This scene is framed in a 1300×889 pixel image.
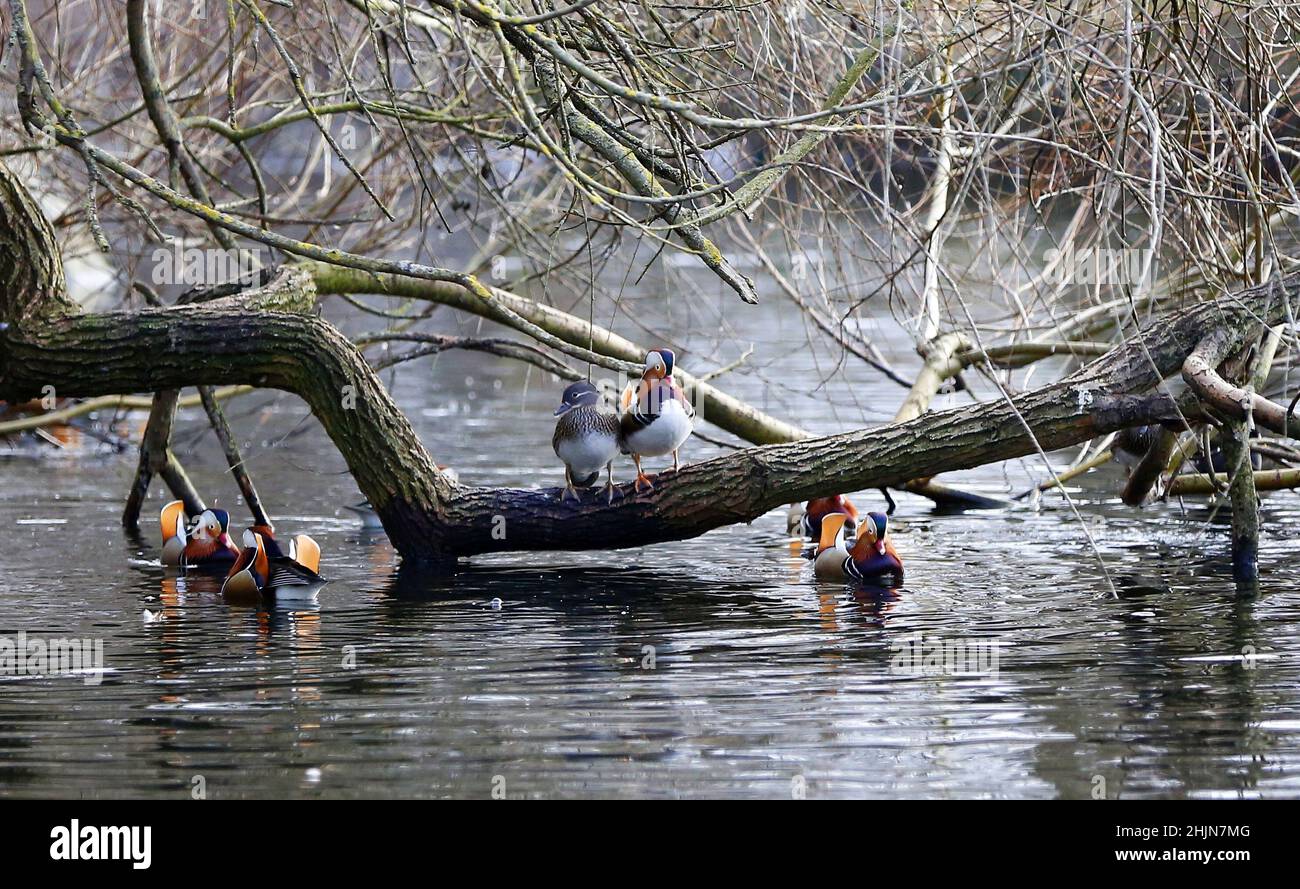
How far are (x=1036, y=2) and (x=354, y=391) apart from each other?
4.23m

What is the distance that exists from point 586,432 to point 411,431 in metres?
1.13

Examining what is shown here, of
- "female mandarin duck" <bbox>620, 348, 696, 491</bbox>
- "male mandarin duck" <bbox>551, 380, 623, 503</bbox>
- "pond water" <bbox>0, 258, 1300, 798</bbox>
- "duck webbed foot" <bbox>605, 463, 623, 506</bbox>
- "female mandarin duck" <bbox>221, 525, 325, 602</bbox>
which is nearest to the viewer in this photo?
"pond water" <bbox>0, 258, 1300, 798</bbox>

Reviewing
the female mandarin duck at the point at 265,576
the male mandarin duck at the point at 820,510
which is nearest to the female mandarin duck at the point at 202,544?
the female mandarin duck at the point at 265,576

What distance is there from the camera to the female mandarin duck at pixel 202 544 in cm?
875

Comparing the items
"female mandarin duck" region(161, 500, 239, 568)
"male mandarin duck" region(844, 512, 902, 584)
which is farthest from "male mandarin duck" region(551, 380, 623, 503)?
"female mandarin duck" region(161, 500, 239, 568)

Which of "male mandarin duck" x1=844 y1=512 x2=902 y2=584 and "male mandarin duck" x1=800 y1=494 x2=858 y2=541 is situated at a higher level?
"male mandarin duck" x1=800 y1=494 x2=858 y2=541

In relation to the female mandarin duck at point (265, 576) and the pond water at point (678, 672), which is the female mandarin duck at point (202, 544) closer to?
the pond water at point (678, 672)

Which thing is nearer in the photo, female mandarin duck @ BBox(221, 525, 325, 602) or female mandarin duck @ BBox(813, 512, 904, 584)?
female mandarin duck @ BBox(221, 525, 325, 602)

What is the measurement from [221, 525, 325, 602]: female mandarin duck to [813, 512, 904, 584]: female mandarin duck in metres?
2.64

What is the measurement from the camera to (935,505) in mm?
11188

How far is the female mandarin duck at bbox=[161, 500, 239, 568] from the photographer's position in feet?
28.7

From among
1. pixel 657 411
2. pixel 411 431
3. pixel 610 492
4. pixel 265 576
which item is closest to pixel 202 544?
pixel 265 576

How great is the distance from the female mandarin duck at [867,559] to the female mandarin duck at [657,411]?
1.05 metres

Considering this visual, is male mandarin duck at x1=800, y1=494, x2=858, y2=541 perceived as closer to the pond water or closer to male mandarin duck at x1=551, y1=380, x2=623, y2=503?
the pond water
